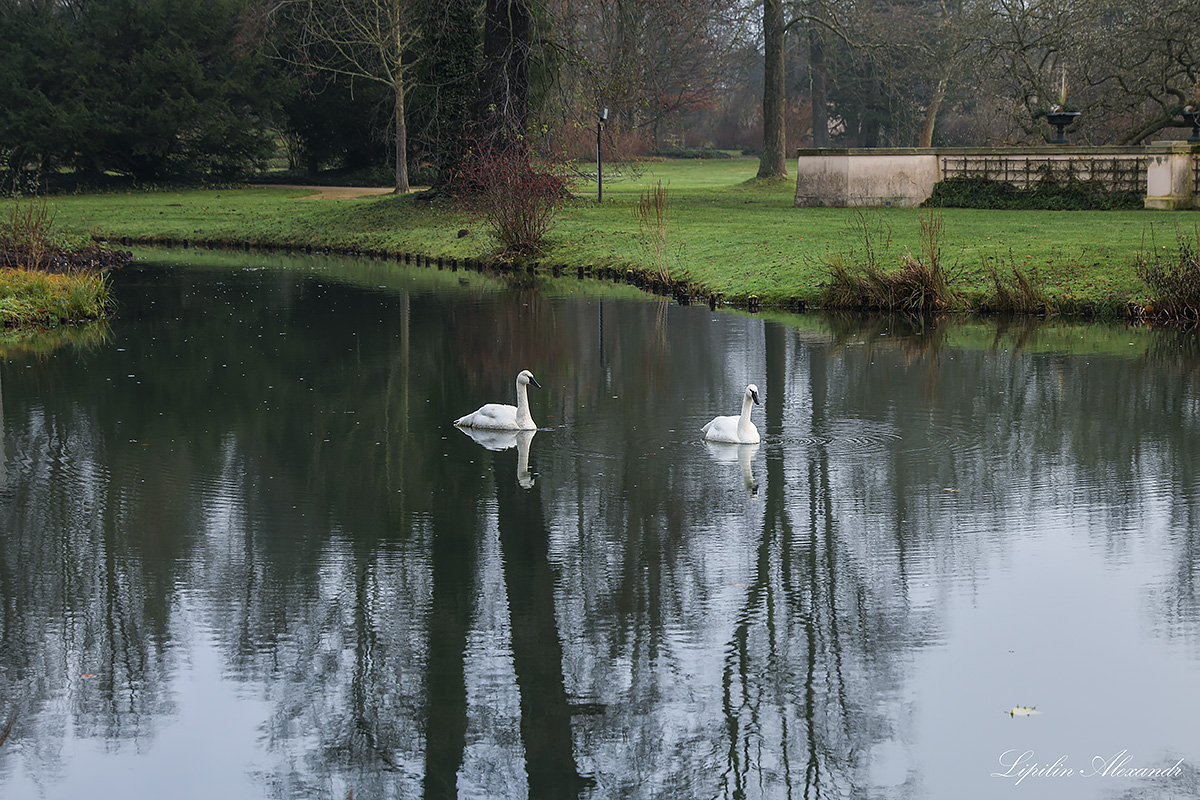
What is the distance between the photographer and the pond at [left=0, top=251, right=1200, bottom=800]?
600 centimetres

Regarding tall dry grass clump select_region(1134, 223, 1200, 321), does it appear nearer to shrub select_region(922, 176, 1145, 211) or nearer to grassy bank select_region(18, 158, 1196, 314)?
grassy bank select_region(18, 158, 1196, 314)

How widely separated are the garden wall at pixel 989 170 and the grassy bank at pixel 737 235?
127 centimetres

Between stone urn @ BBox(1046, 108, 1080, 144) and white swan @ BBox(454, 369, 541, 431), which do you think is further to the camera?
stone urn @ BBox(1046, 108, 1080, 144)

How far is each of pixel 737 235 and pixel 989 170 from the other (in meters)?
8.15

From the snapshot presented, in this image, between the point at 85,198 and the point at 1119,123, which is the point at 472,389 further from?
the point at 85,198

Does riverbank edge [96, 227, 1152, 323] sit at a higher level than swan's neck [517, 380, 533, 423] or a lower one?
higher

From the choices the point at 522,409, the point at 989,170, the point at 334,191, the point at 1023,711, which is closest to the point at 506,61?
the point at 989,170

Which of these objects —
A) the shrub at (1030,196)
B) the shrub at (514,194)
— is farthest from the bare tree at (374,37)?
the shrub at (1030,196)

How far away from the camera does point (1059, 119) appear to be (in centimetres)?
3134

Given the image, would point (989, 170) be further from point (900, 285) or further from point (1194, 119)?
point (900, 285)

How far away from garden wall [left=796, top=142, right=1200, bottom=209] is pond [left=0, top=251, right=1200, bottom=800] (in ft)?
51.1

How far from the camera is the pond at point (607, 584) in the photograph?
600cm

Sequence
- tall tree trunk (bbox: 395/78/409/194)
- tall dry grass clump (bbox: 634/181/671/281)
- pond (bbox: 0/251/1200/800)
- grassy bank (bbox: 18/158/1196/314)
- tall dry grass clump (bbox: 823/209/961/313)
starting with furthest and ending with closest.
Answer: tall tree trunk (bbox: 395/78/409/194) < tall dry grass clump (bbox: 634/181/671/281) < grassy bank (bbox: 18/158/1196/314) < tall dry grass clump (bbox: 823/209/961/313) < pond (bbox: 0/251/1200/800)

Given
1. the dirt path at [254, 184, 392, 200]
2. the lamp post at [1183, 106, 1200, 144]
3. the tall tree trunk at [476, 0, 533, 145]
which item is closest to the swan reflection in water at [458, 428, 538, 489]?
the tall tree trunk at [476, 0, 533, 145]
